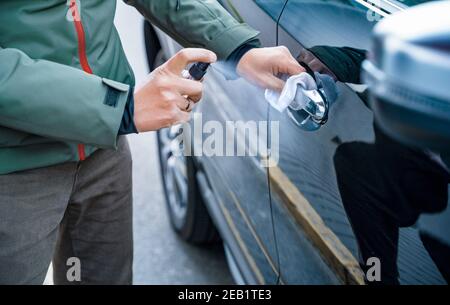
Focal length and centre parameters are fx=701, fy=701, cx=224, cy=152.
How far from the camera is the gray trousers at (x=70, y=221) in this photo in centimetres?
167

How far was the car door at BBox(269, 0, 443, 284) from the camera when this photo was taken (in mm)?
1390

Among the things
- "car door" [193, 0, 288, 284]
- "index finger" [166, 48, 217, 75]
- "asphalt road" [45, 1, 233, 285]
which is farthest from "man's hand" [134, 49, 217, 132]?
"asphalt road" [45, 1, 233, 285]

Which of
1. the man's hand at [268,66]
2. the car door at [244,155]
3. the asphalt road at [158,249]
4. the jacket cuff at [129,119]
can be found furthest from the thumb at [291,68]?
the asphalt road at [158,249]

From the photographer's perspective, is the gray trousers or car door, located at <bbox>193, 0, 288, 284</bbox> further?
car door, located at <bbox>193, 0, 288, 284</bbox>

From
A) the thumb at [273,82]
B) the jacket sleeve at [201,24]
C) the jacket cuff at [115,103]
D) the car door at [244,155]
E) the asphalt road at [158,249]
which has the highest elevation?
the jacket sleeve at [201,24]

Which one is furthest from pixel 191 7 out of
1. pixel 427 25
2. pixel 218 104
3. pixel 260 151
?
pixel 427 25

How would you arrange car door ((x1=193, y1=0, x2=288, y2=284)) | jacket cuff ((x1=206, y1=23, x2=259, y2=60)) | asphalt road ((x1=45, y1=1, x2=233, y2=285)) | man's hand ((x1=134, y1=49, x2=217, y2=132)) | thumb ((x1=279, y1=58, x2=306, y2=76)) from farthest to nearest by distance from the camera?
asphalt road ((x1=45, y1=1, x2=233, y2=285)) → car door ((x1=193, y1=0, x2=288, y2=284)) → jacket cuff ((x1=206, y1=23, x2=259, y2=60)) → thumb ((x1=279, y1=58, x2=306, y2=76)) → man's hand ((x1=134, y1=49, x2=217, y2=132))

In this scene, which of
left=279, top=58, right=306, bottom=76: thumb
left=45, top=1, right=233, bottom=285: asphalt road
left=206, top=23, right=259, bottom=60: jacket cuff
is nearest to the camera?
left=279, top=58, right=306, bottom=76: thumb

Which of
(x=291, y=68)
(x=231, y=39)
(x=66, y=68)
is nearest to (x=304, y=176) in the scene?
(x=291, y=68)

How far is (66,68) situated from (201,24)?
44 centimetres

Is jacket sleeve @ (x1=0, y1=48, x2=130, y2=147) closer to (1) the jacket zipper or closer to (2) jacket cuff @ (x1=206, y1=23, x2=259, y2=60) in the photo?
(1) the jacket zipper

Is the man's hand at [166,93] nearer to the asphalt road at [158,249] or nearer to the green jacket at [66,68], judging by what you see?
the green jacket at [66,68]

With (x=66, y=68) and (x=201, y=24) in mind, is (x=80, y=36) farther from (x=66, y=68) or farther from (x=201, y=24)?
(x=201, y=24)

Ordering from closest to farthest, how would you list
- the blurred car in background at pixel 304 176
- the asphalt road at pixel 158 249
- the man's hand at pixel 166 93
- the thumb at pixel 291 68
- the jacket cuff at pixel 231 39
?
the blurred car in background at pixel 304 176 < the man's hand at pixel 166 93 < the thumb at pixel 291 68 < the jacket cuff at pixel 231 39 < the asphalt road at pixel 158 249
